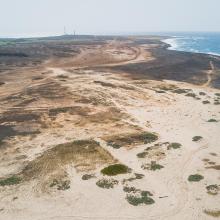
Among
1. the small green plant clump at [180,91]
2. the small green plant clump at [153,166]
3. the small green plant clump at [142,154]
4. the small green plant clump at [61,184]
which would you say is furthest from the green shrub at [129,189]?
the small green plant clump at [180,91]

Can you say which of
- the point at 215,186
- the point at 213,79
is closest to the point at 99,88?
the point at 213,79

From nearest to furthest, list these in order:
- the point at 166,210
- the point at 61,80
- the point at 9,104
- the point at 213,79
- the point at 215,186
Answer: the point at 166,210 < the point at 215,186 < the point at 9,104 < the point at 61,80 < the point at 213,79

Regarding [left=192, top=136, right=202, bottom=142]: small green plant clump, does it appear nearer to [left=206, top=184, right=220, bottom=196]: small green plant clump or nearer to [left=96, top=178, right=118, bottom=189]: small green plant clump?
[left=206, top=184, right=220, bottom=196]: small green plant clump

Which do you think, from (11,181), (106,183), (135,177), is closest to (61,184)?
(106,183)

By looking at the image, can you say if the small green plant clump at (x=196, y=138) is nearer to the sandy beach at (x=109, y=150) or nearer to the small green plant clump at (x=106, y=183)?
the sandy beach at (x=109, y=150)

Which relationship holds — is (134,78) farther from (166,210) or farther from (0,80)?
(166,210)

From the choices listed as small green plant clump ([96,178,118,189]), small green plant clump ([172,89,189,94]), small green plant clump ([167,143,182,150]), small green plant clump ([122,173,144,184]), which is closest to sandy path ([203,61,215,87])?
small green plant clump ([172,89,189,94])
